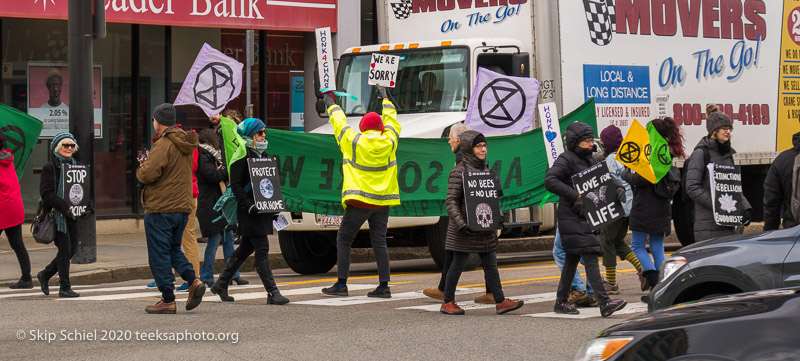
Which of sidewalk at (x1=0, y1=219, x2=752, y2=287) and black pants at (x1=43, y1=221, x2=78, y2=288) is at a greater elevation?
black pants at (x1=43, y1=221, x2=78, y2=288)

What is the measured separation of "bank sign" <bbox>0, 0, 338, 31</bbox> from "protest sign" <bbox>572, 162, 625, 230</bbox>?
32.9 feet

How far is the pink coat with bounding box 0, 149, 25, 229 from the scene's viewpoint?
12195 mm

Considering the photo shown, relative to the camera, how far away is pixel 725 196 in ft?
33.9

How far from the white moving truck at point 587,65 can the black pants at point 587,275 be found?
3.86 metres

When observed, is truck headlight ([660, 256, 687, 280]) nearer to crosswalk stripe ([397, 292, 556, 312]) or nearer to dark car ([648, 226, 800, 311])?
dark car ([648, 226, 800, 311])

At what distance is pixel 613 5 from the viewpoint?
15.7m

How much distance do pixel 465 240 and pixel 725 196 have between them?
2270 millimetres

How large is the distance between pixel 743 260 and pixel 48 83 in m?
13.4

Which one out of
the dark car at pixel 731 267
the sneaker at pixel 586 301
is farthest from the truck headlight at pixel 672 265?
the sneaker at pixel 586 301

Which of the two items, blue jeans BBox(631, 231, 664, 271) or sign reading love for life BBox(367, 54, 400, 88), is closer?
blue jeans BBox(631, 231, 664, 271)

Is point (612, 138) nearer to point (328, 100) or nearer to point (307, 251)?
point (328, 100)

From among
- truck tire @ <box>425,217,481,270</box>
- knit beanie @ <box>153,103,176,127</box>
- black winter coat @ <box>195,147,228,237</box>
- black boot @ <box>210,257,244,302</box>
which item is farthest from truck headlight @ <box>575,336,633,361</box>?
truck tire @ <box>425,217,481,270</box>

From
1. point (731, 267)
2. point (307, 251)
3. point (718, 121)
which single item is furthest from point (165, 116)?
point (731, 267)

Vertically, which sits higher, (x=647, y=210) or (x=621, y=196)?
(x=621, y=196)
